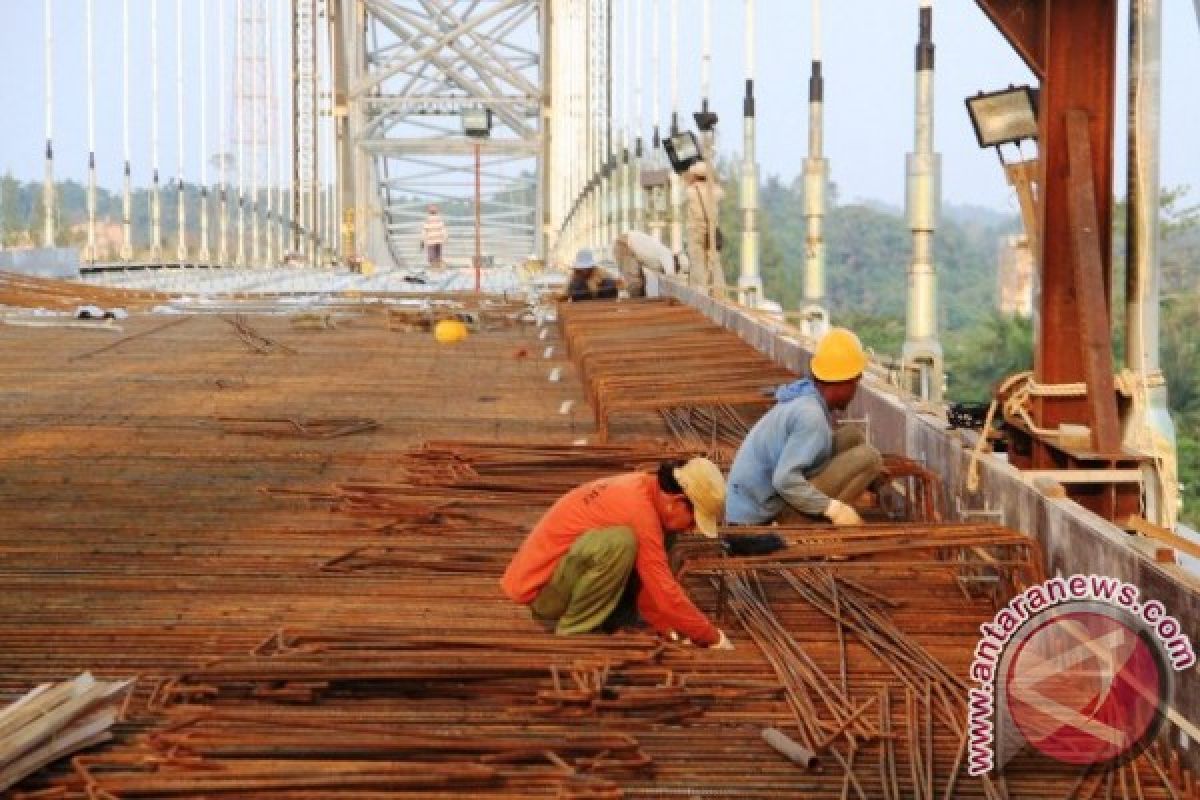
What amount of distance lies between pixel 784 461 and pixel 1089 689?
8.24 feet

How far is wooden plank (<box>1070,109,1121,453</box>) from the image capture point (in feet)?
26.4

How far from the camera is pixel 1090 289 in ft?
26.9

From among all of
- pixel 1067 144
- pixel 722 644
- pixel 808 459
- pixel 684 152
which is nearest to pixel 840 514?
pixel 808 459

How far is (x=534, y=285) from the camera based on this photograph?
115 ft

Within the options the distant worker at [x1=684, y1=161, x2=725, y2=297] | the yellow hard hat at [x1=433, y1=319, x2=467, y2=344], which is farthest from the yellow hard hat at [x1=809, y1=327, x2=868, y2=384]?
the distant worker at [x1=684, y1=161, x2=725, y2=297]

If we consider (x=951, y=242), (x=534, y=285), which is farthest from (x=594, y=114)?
(x=951, y=242)

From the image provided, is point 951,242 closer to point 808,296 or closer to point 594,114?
point 594,114

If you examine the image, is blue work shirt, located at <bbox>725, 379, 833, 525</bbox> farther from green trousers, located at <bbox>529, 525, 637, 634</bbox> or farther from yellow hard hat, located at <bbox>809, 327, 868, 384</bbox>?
green trousers, located at <bbox>529, 525, 637, 634</bbox>

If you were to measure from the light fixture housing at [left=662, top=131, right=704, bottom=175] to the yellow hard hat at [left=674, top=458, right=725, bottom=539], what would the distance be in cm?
1727

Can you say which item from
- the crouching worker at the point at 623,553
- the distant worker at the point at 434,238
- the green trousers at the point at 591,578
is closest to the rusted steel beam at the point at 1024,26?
the crouching worker at the point at 623,553

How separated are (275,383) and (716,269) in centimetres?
878

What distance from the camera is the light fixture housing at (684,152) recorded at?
23.9 metres

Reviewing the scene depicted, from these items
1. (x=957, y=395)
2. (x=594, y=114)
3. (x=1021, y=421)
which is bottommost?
(x=957, y=395)

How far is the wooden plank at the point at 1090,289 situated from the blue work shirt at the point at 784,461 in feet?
3.65
